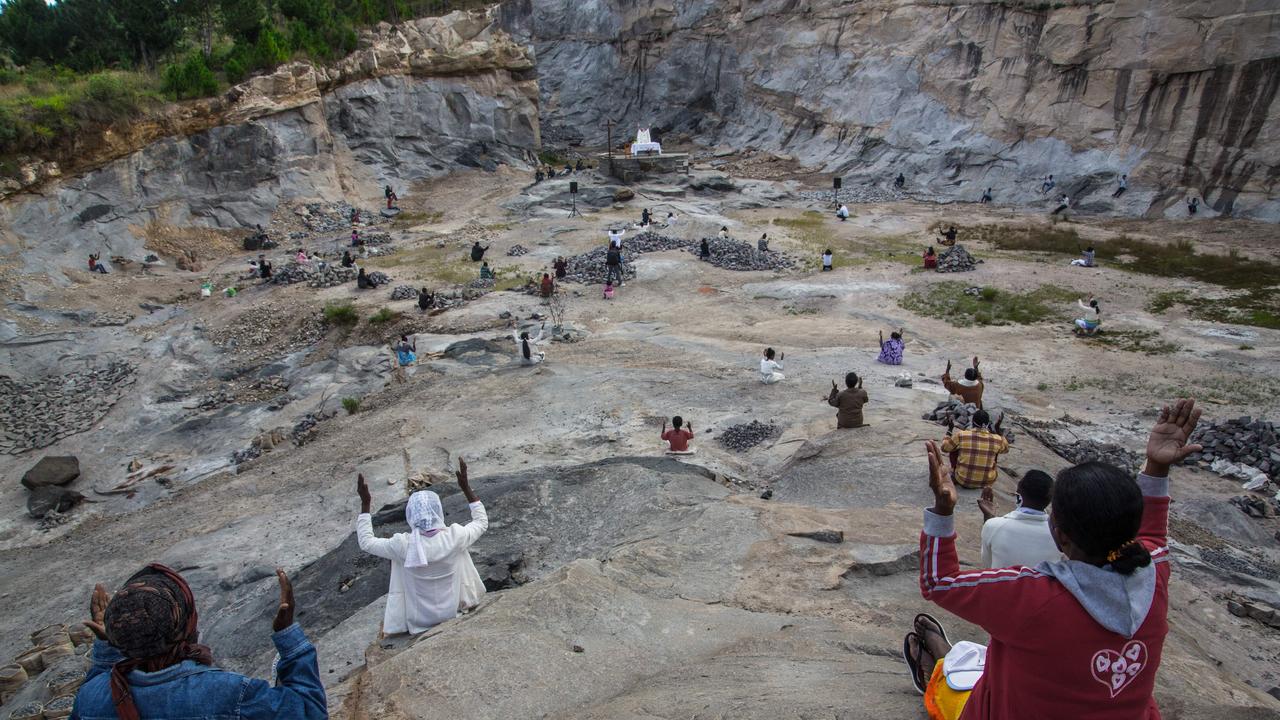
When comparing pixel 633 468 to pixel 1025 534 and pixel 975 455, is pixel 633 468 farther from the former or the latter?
pixel 1025 534

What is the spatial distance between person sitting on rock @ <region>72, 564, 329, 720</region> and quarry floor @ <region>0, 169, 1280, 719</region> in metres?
2.02

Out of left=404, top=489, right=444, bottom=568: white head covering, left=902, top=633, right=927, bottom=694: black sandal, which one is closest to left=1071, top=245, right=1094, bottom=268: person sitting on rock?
left=902, top=633, right=927, bottom=694: black sandal

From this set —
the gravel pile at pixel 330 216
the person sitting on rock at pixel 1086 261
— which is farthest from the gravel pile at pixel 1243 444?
the gravel pile at pixel 330 216

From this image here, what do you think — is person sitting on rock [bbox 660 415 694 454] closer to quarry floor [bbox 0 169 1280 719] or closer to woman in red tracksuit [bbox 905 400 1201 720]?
quarry floor [bbox 0 169 1280 719]

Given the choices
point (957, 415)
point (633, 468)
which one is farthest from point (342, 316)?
point (957, 415)

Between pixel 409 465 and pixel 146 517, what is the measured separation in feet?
18.2

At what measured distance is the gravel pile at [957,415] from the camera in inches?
472

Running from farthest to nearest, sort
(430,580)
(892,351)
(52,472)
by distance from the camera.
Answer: (892,351)
(52,472)
(430,580)

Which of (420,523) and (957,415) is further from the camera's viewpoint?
(957,415)

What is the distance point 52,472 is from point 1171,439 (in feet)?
66.2

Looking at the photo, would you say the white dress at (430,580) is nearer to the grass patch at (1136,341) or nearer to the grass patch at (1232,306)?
the grass patch at (1136,341)

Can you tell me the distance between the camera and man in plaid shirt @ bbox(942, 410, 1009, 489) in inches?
328

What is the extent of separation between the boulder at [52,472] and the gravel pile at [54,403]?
2.13m

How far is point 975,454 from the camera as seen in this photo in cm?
838
